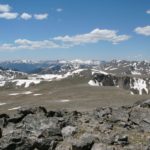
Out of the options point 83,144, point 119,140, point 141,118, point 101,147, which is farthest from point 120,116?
point 101,147

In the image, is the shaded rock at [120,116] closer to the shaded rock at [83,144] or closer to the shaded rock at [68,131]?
the shaded rock at [68,131]

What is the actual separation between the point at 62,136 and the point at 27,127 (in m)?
3.47

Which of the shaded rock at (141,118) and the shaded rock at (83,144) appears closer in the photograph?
the shaded rock at (83,144)

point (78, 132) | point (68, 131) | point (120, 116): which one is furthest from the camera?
point (120, 116)

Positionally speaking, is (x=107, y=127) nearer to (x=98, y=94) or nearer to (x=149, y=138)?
(x=149, y=138)

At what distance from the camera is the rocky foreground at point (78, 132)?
26.5 meters

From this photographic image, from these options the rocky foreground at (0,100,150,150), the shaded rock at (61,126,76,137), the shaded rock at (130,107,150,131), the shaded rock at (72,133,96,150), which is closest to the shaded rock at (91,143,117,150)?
the rocky foreground at (0,100,150,150)

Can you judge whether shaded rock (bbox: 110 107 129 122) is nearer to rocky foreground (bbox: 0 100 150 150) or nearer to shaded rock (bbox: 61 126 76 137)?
rocky foreground (bbox: 0 100 150 150)

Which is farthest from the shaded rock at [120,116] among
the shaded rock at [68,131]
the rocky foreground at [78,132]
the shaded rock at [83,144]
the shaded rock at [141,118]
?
the shaded rock at [83,144]

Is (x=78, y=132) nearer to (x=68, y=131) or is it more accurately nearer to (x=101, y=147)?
(x=68, y=131)

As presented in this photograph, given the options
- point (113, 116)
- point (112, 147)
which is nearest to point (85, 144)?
point (112, 147)

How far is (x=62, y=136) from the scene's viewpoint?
30.0 m

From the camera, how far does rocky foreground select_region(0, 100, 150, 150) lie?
26531mm

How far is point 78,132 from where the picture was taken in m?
31.9
